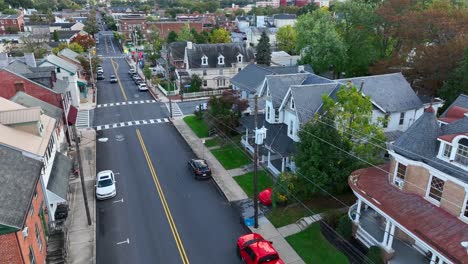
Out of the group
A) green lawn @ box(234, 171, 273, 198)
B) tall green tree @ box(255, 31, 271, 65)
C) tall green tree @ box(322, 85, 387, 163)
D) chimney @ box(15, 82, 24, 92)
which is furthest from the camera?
tall green tree @ box(255, 31, 271, 65)

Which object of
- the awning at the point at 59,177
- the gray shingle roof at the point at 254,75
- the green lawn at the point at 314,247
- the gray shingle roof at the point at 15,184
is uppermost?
the gray shingle roof at the point at 254,75

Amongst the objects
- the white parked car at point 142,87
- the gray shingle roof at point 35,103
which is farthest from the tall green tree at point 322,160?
the white parked car at point 142,87

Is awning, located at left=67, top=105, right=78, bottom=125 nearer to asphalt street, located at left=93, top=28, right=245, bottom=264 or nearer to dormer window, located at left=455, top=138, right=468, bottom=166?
asphalt street, located at left=93, top=28, right=245, bottom=264

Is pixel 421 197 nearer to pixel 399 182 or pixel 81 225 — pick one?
pixel 399 182

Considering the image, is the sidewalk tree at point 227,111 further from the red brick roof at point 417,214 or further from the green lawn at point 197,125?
the red brick roof at point 417,214

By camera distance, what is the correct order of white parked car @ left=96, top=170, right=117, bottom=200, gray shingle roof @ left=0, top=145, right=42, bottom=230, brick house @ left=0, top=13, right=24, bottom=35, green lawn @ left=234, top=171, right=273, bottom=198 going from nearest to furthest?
1. gray shingle roof @ left=0, top=145, right=42, bottom=230
2. white parked car @ left=96, top=170, right=117, bottom=200
3. green lawn @ left=234, top=171, right=273, bottom=198
4. brick house @ left=0, top=13, right=24, bottom=35

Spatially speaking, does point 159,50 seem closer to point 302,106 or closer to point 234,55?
point 234,55

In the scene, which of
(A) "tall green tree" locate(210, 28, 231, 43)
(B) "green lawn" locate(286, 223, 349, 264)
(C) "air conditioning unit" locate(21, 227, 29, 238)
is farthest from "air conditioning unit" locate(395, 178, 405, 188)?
(A) "tall green tree" locate(210, 28, 231, 43)

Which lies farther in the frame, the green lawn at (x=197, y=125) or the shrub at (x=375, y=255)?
the green lawn at (x=197, y=125)
